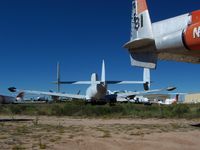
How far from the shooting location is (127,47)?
2234 centimetres

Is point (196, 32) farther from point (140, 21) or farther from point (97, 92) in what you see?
point (97, 92)

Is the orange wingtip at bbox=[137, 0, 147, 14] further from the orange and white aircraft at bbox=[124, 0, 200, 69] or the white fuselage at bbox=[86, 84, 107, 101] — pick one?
the white fuselage at bbox=[86, 84, 107, 101]

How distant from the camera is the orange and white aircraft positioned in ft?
58.3

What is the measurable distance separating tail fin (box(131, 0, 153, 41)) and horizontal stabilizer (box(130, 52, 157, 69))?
107 centimetres

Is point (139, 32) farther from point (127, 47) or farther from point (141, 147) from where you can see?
point (141, 147)

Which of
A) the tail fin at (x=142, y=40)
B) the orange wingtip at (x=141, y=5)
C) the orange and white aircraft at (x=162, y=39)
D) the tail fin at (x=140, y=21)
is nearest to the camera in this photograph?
the orange and white aircraft at (x=162, y=39)

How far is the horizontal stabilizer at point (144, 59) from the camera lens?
21094mm

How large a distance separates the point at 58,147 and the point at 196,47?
9198 millimetres

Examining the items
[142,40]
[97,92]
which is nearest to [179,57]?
[142,40]

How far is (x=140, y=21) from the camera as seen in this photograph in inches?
923

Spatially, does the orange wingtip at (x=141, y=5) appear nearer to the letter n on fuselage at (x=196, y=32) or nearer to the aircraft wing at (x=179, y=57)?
the aircraft wing at (x=179, y=57)

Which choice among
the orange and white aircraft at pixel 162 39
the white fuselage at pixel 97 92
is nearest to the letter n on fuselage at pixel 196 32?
the orange and white aircraft at pixel 162 39

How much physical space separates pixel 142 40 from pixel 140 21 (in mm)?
2847

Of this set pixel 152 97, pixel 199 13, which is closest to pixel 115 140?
pixel 199 13
